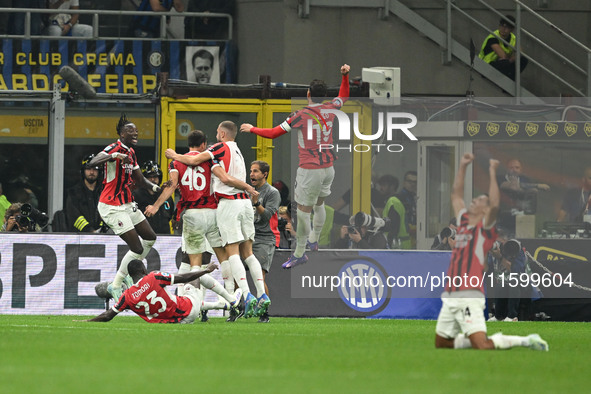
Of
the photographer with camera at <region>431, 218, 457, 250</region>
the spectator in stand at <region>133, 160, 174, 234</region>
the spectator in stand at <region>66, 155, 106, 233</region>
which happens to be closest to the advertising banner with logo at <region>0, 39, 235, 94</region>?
the spectator in stand at <region>133, 160, 174, 234</region>

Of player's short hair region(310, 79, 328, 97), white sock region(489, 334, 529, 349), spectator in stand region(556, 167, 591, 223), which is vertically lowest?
white sock region(489, 334, 529, 349)

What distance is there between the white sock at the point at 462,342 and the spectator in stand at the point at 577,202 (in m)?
8.60

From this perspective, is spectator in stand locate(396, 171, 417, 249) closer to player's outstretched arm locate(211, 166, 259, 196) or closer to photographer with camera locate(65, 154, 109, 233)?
photographer with camera locate(65, 154, 109, 233)

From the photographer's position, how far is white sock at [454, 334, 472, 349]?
11.0 metres

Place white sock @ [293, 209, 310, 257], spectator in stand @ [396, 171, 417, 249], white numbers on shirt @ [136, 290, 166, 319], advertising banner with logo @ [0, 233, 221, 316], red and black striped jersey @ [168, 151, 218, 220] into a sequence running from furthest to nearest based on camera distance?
spectator in stand @ [396, 171, 417, 249]
white sock @ [293, 209, 310, 257]
advertising banner with logo @ [0, 233, 221, 316]
red and black striped jersey @ [168, 151, 218, 220]
white numbers on shirt @ [136, 290, 166, 319]

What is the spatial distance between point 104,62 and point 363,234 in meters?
5.97

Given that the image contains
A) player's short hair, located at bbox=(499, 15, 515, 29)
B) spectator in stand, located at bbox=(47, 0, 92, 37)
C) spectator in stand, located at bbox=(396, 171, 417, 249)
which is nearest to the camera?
spectator in stand, located at bbox=(396, 171, 417, 249)

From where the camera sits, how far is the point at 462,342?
36.0 ft

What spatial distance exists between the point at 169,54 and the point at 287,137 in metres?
3.50

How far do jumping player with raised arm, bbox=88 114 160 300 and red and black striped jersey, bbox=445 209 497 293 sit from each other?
6.11m

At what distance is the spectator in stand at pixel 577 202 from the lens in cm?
1925

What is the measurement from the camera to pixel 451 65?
22766 millimetres

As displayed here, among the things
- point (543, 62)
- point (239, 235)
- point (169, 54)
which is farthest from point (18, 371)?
point (543, 62)

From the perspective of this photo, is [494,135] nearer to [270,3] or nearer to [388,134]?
[388,134]
